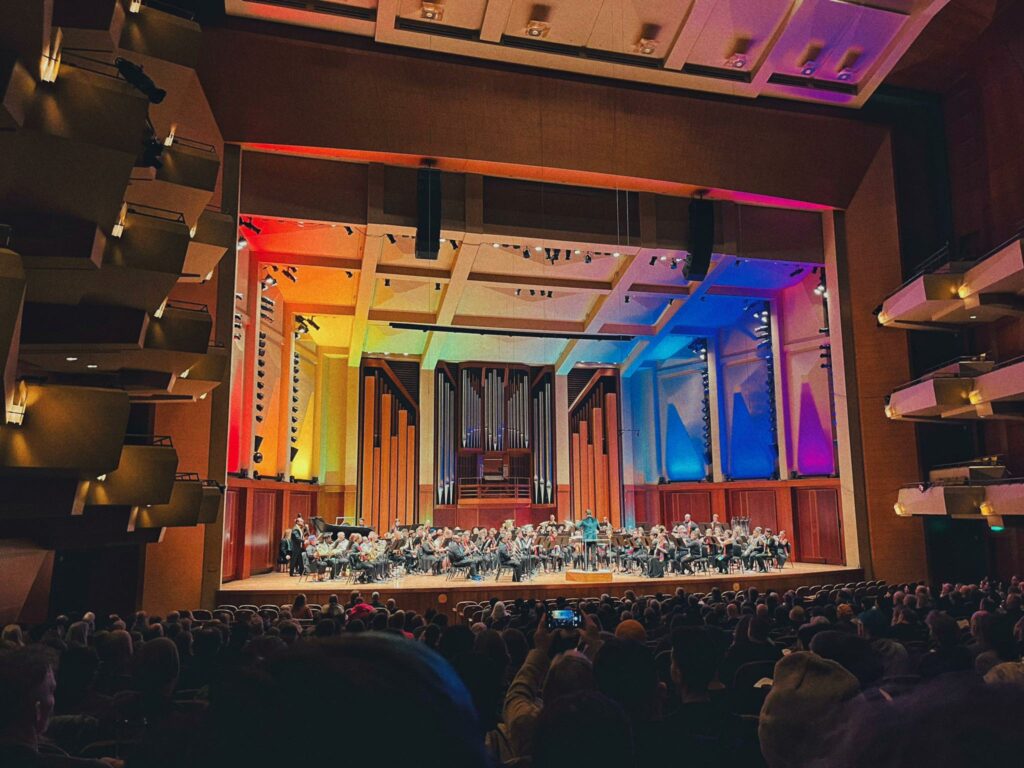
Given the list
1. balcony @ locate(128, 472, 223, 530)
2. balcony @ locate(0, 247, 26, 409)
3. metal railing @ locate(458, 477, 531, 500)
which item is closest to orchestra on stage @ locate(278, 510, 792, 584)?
balcony @ locate(128, 472, 223, 530)

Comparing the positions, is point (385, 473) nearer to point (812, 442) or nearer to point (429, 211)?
point (429, 211)

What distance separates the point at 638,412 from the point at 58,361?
16.2 metres

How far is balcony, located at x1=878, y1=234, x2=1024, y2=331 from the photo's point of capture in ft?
36.1

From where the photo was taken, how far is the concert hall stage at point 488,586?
37.0 feet

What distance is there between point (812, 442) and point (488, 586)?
8.95m

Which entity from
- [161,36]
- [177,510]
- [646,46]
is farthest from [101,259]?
[646,46]

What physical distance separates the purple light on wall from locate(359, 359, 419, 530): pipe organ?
32.2ft

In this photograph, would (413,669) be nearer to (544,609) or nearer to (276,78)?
(544,609)

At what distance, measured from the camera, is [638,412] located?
21.8m

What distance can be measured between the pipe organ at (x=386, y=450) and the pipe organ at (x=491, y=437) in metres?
0.74

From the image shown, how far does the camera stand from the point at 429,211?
1327 centimetres

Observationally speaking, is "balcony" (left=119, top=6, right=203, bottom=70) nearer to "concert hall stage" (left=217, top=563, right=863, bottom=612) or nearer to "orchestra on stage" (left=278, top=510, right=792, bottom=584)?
"concert hall stage" (left=217, top=563, right=863, bottom=612)

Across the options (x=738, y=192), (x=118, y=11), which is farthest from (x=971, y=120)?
(x=118, y=11)

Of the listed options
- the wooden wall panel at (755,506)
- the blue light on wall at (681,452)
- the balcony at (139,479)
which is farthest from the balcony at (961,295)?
the balcony at (139,479)
